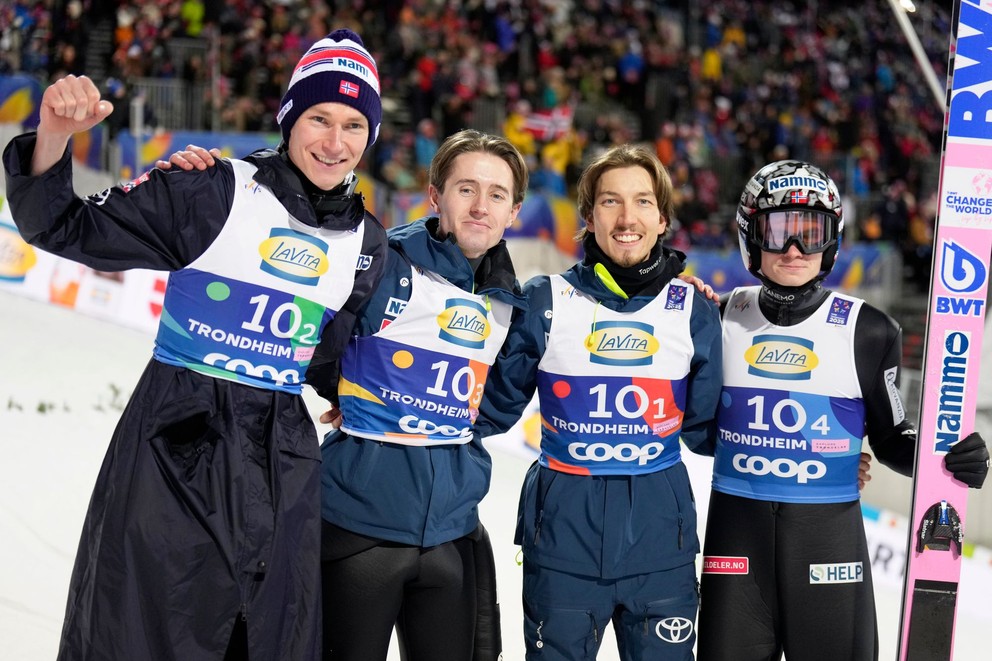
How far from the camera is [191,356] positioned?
2711 millimetres

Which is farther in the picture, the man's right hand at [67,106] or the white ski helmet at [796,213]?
the white ski helmet at [796,213]

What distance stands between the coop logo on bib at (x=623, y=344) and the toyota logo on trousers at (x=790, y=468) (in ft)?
1.58

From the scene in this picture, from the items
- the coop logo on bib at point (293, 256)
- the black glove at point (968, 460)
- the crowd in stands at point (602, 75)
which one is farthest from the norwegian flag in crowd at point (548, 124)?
the coop logo on bib at point (293, 256)

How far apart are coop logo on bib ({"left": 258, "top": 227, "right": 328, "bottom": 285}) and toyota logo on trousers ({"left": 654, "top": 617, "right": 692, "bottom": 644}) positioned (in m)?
1.43

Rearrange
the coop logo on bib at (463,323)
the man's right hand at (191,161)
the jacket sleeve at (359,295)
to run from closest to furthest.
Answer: the man's right hand at (191,161), the jacket sleeve at (359,295), the coop logo on bib at (463,323)

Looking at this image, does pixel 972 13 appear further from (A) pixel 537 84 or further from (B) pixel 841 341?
(A) pixel 537 84

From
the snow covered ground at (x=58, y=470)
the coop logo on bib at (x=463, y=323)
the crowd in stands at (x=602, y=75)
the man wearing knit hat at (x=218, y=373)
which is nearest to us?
the man wearing knit hat at (x=218, y=373)

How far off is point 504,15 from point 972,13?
489 inches

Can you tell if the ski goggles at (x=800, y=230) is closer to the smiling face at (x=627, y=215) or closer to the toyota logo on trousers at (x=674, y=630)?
the smiling face at (x=627, y=215)

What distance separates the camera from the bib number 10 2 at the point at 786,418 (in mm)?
3229

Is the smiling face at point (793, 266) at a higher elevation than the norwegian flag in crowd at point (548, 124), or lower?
lower

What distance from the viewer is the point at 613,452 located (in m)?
3.17

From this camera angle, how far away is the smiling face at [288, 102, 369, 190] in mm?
2850

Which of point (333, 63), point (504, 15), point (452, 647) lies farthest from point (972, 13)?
point (504, 15)
